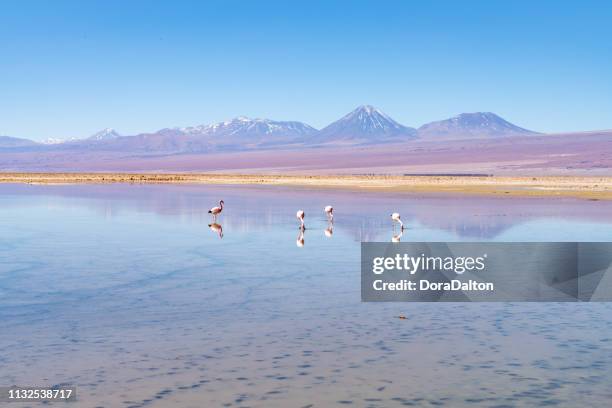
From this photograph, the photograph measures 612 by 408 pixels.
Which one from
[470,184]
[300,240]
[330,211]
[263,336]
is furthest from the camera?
[470,184]

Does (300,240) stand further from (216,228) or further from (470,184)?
(470,184)

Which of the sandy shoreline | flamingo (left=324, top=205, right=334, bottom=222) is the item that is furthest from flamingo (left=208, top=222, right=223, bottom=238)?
the sandy shoreline

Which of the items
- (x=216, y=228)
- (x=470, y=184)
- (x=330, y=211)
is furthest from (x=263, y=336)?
(x=470, y=184)

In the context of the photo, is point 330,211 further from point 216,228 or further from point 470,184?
point 470,184

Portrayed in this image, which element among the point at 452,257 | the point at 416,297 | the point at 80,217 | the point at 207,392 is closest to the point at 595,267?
the point at 452,257

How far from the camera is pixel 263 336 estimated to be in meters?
7.46

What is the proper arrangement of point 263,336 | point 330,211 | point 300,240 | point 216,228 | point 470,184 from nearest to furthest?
1. point 263,336
2. point 300,240
3. point 216,228
4. point 330,211
5. point 470,184

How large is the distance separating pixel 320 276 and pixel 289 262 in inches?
60.1

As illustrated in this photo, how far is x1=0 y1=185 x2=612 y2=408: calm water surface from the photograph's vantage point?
5.88m

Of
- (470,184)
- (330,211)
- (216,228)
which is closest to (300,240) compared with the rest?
(216,228)

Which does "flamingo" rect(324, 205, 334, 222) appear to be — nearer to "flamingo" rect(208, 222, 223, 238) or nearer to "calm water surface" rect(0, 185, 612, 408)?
"flamingo" rect(208, 222, 223, 238)

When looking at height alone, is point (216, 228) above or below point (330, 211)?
below

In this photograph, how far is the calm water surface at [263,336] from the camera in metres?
5.88

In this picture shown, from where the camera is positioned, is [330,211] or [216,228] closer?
[216,228]
